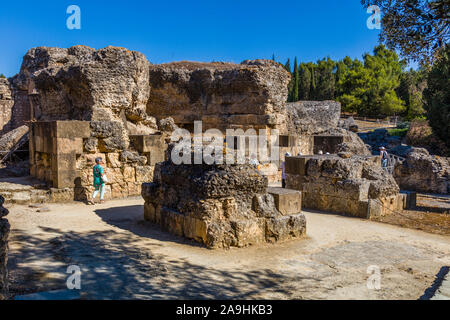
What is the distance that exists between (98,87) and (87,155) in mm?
2347

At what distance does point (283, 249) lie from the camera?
579 centimetres

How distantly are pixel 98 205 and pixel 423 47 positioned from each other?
24.6ft

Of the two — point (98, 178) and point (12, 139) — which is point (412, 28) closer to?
point (98, 178)

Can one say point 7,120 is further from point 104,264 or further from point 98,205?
point 104,264

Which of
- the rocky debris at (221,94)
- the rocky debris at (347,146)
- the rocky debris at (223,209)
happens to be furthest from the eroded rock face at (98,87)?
the rocky debris at (347,146)

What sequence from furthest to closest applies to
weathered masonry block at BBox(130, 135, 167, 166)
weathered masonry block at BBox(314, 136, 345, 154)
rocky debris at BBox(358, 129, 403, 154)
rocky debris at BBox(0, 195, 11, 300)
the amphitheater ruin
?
rocky debris at BBox(358, 129, 403, 154) → weathered masonry block at BBox(314, 136, 345, 154) → weathered masonry block at BBox(130, 135, 167, 166) → the amphitheater ruin → rocky debris at BBox(0, 195, 11, 300)

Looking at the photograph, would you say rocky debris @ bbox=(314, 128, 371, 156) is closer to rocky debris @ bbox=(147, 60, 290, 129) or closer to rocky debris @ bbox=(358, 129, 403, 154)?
rocky debris @ bbox=(147, 60, 290, 129)

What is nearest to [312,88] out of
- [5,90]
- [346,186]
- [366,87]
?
[366,87]

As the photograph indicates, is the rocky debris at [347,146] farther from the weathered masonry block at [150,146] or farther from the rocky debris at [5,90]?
the rocky debris at [5,90]

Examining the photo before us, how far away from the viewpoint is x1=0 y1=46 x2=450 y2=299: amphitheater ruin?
6.02 meters

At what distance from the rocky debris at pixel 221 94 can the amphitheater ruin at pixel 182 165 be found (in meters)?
0.04

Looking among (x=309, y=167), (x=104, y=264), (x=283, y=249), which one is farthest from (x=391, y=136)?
(x=104, y=264)

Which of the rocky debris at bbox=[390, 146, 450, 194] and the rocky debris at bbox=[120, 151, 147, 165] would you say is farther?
the rocky debris at bbox=[390, 146, 450, 194]

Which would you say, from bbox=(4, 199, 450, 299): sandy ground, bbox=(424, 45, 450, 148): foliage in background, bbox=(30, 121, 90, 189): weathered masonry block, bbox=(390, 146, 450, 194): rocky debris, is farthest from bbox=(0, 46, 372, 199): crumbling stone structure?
bbox=(424, 45, 450, 148): foliage in background
